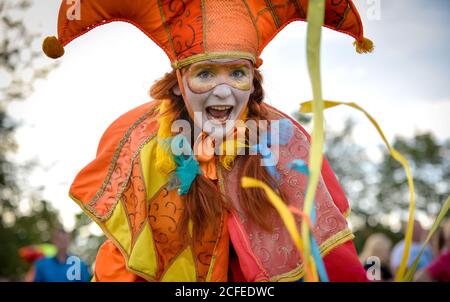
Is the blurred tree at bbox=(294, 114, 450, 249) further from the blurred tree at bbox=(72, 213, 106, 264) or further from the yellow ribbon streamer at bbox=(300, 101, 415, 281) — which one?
the yellow ribbon streamer at bbox=(300, 101, 415, 281)

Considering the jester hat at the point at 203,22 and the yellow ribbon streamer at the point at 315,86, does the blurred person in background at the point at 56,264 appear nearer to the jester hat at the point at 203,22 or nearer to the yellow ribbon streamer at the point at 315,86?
the jester hat at the point at 203,22

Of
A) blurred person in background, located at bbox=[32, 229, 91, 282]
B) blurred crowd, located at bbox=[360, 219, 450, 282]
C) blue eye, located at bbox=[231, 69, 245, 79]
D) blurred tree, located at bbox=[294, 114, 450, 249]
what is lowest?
blurred crowd, located at bbox=[360, 219, 450, 282]

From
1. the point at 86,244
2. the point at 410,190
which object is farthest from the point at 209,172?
the point at 86,244

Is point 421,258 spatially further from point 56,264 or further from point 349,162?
point 349,162

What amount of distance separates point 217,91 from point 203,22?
0.96 ft

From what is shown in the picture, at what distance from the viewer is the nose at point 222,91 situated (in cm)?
300

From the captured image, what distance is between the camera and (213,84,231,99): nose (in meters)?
3.00

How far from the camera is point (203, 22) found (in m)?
3.02

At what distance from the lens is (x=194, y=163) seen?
3092mm

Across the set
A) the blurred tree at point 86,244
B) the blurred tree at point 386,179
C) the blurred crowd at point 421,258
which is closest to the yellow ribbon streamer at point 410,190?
the blurred crowd at point 421,258

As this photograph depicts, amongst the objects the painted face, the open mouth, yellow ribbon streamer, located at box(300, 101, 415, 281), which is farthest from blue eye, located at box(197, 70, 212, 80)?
yellow ribbon streamer, located at box(300, 101, 415, 281)
